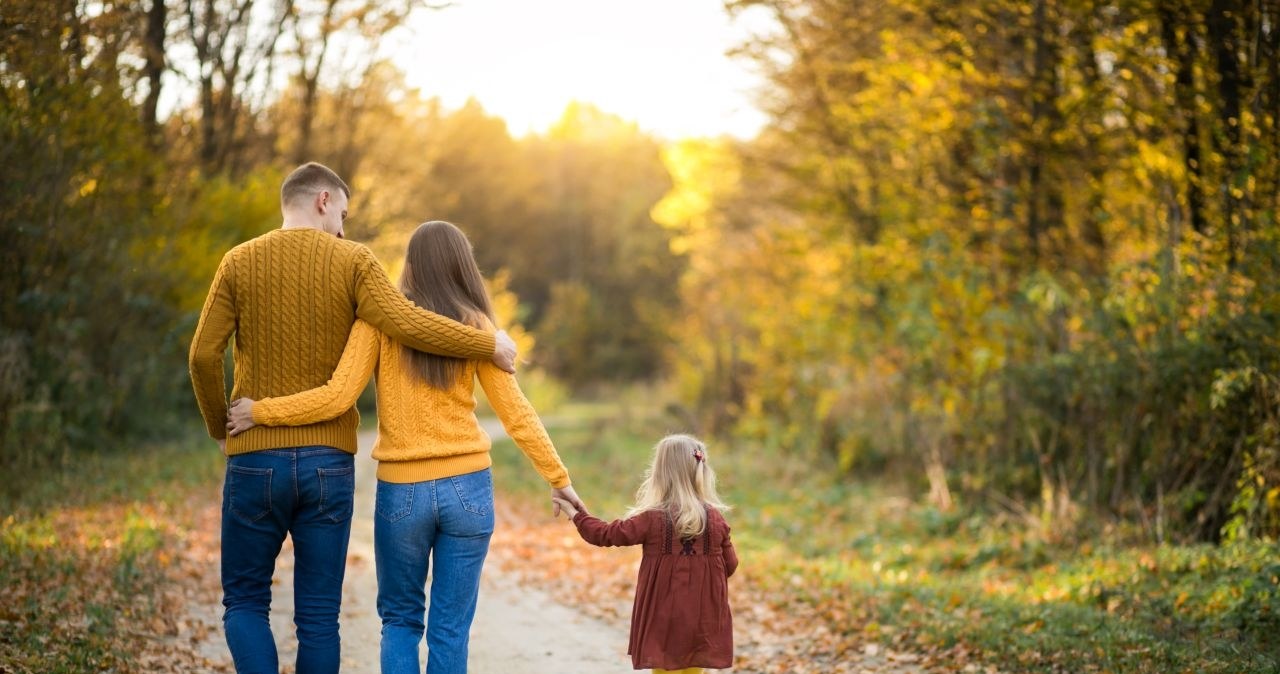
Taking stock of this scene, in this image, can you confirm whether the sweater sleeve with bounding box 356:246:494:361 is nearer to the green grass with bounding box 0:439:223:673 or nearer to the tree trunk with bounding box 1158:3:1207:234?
the green grass with bounding box 0:439:223:673

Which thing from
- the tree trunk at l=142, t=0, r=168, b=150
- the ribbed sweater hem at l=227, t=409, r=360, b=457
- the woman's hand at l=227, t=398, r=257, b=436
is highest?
the tree trunk at l=142, t=0, r=168, b=150

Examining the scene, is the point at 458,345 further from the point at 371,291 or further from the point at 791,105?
the point at 791,105

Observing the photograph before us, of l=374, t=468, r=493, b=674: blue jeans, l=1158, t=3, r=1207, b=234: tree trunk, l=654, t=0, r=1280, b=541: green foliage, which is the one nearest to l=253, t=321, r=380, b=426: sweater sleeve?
l=374, t=468, r=493, b=674: blue jeans

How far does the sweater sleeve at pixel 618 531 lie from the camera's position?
4543mm

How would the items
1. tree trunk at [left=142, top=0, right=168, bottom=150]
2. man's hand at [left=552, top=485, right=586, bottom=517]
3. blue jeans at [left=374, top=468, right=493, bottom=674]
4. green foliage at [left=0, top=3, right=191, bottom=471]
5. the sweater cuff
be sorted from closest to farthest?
the sweater cuff → blue jeans at [left=374, top=468, right=493, bottom=674] → man's hand at [left=552, top=485, right=586, bottom=517] → green foliage at [left=0, top=3, right=191, bottom=471] → tree trunk at [left=142, top=0, right=168, bottom=150]

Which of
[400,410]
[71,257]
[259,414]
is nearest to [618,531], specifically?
[400,410]

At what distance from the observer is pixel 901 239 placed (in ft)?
43.5

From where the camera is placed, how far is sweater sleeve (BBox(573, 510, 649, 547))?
14.9ft

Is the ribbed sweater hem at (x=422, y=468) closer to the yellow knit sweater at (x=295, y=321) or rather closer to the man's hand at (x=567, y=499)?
the yellow knit sweater at (x=295, y=321)

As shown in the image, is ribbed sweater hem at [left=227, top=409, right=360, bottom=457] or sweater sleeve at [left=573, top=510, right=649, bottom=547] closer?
ribbed sweater hem at [left=227, top=409, right=360, bottom=457]

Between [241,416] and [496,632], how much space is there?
3653 millimetres

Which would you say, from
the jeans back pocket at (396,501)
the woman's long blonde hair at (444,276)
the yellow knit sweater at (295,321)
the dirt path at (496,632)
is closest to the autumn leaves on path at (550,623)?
the dirt path at (496,632)

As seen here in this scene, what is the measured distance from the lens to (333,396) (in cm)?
426

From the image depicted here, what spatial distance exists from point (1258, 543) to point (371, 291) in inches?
240
